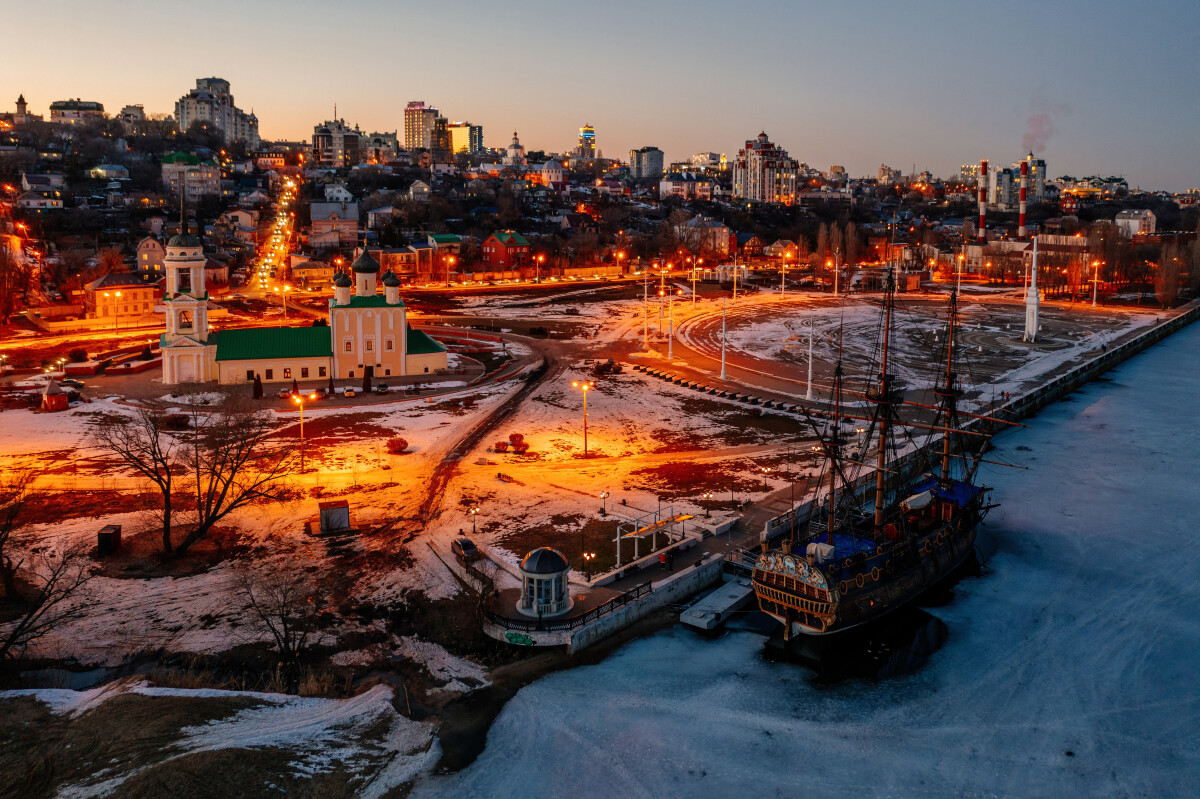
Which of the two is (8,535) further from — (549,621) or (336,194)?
(336,194)

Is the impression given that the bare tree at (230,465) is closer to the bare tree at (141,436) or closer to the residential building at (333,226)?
the bare tree at (141,436)

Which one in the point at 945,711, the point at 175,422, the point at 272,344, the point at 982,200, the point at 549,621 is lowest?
the point at 945,711

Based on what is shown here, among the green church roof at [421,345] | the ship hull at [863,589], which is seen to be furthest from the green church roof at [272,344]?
the ship hull at [863,589]

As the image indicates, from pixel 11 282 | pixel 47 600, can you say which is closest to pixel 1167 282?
pixel 47 600

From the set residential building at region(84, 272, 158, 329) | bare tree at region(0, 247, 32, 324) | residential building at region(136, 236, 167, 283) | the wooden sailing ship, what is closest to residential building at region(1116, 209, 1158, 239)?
residential building at region(136, 236, 167, 283)

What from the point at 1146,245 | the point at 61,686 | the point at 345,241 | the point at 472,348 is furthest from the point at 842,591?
the point at 1146,245

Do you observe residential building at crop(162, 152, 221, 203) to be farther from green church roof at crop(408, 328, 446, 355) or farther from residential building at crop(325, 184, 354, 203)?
green church roof at crop(408, 328, 446, 355)
